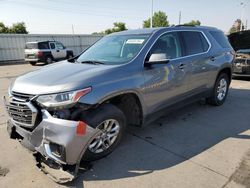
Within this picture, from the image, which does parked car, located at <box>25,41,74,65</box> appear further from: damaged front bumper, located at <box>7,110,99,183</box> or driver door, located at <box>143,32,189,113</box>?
damaged front bumper, located at <box>7,110,99,183</box>

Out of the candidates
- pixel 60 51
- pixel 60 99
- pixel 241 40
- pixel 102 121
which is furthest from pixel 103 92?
pixel 60 51

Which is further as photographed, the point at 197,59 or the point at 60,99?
the point at 197,59

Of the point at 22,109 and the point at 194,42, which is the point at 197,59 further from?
the point at 22,109

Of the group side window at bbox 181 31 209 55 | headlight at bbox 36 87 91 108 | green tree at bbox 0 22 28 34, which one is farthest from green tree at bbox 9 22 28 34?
headlight at bbox 36 87 91 108

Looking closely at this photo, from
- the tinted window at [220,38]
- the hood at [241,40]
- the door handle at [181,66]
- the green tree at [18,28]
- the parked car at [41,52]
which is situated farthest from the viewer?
the green tree at [18,28]

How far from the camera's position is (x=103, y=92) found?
10.1 feet

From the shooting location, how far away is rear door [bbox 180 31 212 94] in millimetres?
4629

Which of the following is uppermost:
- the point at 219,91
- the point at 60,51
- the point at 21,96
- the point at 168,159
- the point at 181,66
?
the point at 181,66

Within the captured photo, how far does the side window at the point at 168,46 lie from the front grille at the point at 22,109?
2027 millimetres

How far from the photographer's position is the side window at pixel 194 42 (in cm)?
463

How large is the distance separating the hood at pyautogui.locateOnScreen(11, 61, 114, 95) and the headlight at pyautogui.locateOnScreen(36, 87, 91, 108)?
6 cm

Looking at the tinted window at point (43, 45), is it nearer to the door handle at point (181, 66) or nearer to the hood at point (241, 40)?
the hood at point (241, 40)

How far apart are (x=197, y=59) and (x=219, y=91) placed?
1594mm

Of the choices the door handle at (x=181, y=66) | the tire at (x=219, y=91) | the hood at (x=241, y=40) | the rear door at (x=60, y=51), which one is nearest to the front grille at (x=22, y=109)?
the door handle at (x=181, y=66)
